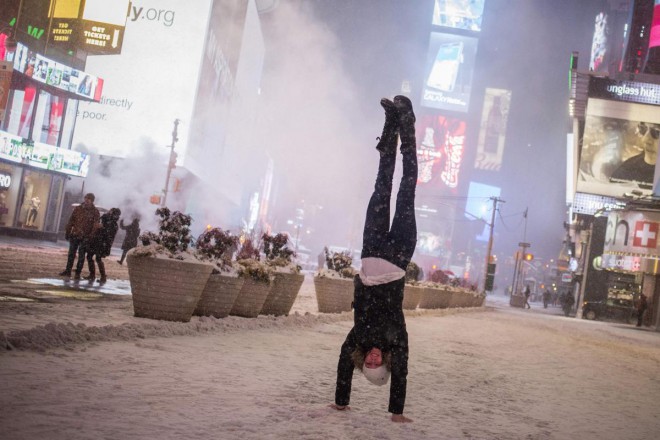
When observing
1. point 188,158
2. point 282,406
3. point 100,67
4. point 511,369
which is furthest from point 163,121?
point 282,406

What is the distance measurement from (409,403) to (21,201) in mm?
29089

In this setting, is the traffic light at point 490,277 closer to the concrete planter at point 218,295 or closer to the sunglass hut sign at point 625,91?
the sunglass hut sign at point 625,91

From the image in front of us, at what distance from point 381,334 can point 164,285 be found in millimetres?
3903

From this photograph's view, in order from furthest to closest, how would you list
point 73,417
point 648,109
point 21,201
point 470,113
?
point 470,113, point 648,109, point 21,201, point 73,417

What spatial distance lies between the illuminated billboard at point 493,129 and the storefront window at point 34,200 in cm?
11771

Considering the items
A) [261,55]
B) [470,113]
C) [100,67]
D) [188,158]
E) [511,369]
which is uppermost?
[470,113]

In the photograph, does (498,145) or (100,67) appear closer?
(100,67)

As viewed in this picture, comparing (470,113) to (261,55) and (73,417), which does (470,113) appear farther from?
(73,417)

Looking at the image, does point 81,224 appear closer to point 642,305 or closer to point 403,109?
point 403,109

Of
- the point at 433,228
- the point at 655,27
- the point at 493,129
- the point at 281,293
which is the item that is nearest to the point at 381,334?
the point at 281,293

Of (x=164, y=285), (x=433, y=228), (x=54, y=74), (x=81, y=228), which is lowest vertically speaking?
(x=164, y=285)

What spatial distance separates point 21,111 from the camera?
3139 cm

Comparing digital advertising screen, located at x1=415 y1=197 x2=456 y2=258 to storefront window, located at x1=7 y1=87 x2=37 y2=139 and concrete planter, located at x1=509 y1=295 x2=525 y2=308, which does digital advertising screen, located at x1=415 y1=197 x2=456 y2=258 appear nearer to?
concrete planter, located at x1=509 y1=295 x2=525 y2=308

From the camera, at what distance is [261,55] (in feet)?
241
